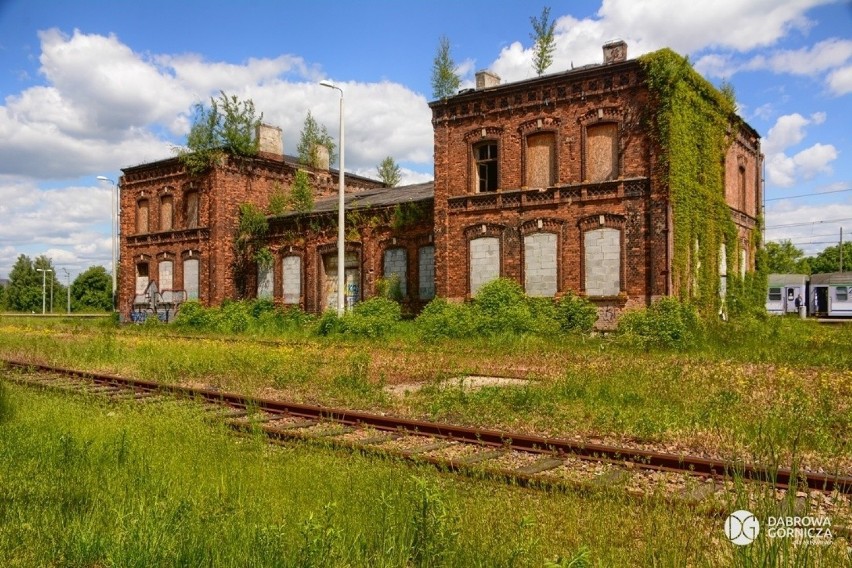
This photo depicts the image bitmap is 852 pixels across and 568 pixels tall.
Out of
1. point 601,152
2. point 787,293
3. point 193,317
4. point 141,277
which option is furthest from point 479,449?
point 787,293

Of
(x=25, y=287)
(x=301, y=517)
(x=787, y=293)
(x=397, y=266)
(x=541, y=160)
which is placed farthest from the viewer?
(x=25, y=287)

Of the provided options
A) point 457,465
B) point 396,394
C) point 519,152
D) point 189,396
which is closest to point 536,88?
point 519,152

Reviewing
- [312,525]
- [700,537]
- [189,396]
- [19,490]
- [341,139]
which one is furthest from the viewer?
[341,139]

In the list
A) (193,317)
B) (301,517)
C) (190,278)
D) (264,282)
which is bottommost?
(301,517)

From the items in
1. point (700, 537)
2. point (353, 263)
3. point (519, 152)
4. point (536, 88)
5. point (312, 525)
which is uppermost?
point (536, 88)

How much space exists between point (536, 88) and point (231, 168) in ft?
52.1

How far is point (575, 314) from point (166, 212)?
22459 mm

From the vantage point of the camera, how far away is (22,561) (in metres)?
3.79

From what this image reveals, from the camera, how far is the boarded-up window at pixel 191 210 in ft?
105

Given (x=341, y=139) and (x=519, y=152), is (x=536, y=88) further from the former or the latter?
(x=341, y=139)

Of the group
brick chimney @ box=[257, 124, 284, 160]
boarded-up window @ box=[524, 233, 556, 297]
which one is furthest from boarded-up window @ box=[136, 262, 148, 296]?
boarded-up window @ box=[524, 233, 556, 297]

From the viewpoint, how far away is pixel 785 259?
222 ft

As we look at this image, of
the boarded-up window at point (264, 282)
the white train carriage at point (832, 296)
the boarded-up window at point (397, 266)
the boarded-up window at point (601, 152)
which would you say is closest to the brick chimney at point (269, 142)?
the boarded-up window at point (264, 282)

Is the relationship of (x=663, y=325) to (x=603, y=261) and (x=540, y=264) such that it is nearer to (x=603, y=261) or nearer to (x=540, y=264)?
(x=603, y=261)
